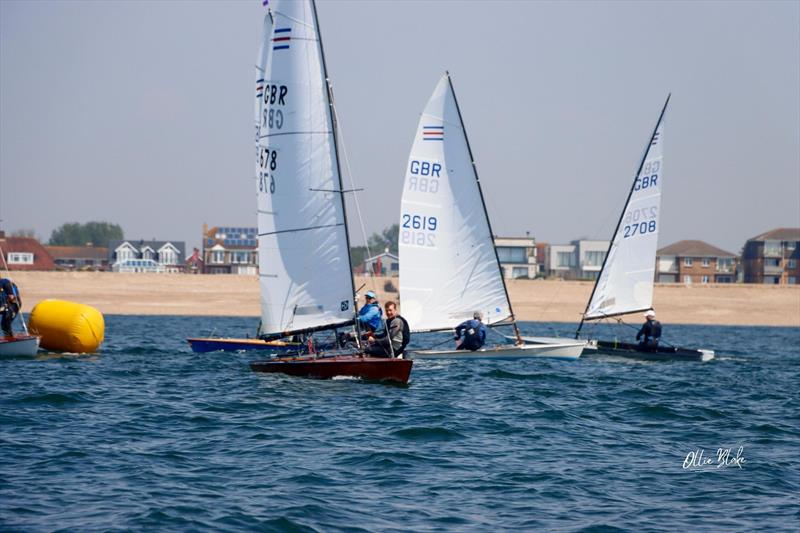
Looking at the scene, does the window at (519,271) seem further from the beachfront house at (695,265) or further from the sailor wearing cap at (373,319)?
the sailor wearing cap at (373,319)

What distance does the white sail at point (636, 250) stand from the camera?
33.7 meters

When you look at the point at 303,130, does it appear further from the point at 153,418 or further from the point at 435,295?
the point at 435,295

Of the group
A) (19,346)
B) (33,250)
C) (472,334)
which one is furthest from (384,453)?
(33,250)

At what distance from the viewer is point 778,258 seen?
113938 millimetres

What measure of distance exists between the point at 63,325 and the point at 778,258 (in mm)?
101854

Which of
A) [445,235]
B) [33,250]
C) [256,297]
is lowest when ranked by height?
[256,297]

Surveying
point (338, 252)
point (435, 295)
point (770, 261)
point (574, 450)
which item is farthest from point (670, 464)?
point (770, 261)

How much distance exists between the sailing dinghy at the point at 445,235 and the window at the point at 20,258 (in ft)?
325

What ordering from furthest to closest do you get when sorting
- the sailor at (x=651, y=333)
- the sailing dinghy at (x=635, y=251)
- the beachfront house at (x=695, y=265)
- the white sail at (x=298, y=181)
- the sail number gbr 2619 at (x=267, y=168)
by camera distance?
the beachfront house at (x=695, y=265) < the sailing dinghy at (x=635, y=251) < the sailor at (x=651, y=333) < the sail number gbr 2619 at (x=267, y=168) < the white sail at (x=298, y=181)

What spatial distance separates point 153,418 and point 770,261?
10841cm

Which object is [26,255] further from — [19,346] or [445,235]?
[445,235]

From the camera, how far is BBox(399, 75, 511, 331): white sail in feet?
99.8

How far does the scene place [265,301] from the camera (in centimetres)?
2275

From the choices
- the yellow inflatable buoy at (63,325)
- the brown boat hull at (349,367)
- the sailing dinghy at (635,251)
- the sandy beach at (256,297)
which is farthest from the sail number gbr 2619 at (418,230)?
the sandy beach at (256,297)
